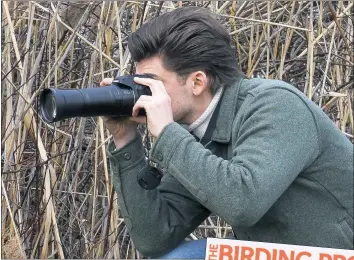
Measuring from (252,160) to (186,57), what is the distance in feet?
0.99

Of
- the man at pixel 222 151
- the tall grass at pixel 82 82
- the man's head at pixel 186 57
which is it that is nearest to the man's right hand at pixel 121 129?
the man at pixel 222 151

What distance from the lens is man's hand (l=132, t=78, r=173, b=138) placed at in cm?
145

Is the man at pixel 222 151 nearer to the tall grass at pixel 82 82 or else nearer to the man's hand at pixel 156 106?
the man's hand at pixel 156 106

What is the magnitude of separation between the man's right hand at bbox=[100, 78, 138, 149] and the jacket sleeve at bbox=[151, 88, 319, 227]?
0.67 feet

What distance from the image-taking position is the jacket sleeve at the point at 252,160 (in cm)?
138

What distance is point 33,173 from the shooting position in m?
2.21

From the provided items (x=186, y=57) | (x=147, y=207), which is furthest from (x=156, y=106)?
(x=147, y=207)

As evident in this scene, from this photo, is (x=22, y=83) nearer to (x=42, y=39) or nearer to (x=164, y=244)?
(x=42, y=39)

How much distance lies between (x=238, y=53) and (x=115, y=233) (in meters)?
0.67

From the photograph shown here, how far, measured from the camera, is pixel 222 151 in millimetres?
1600

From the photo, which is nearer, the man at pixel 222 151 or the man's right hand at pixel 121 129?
the man at pixel 222 151

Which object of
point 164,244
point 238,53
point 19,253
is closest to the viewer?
point 164,244

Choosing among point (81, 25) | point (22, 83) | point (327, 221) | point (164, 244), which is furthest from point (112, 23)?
point (327, 221)

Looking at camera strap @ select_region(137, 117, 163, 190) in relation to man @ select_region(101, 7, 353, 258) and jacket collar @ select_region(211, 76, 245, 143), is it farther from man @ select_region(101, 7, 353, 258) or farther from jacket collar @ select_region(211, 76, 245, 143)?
jacket collar @ select_region(211, 76, 245, 143)
